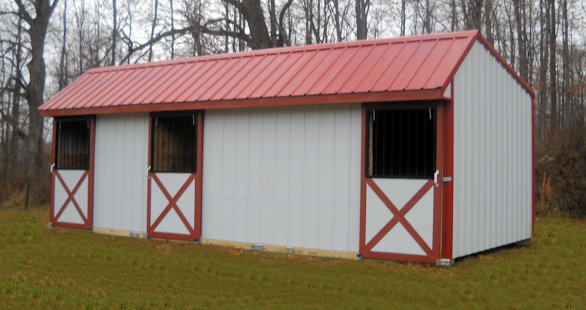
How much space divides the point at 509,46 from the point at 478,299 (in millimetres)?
24315

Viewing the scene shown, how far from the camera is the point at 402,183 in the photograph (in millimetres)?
10203

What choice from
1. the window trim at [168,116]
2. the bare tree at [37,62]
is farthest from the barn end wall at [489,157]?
the bare tree at [37,62]

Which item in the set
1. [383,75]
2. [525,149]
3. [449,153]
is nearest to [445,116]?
[449,153]

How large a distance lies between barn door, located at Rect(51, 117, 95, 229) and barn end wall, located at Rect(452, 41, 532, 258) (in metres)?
7.73

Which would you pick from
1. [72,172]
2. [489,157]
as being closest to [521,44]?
[489,157]

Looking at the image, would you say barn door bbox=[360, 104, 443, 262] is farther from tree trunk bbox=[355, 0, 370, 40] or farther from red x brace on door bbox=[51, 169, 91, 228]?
tree trunk bbox=[355, 0, 370, 40]

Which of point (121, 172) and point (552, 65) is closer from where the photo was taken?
point (121, 172)

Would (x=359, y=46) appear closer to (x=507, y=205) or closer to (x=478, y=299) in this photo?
(x=507, y=205)

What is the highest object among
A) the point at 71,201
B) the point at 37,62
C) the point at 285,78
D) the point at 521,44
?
the point at 521,44

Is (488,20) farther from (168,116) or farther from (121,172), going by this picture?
(121,172)

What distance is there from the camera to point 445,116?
1009 centimetres

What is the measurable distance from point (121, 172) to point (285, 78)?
4.17 meters

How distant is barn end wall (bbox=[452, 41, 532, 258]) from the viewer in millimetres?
10406

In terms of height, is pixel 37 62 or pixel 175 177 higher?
pixel 37 62
